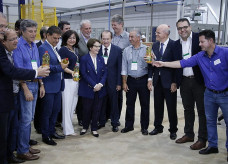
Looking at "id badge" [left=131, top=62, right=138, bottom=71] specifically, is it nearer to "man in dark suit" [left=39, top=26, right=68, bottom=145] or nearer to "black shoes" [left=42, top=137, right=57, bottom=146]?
"man in dark suit" [left=39, top=26, right=68, bottom=145]

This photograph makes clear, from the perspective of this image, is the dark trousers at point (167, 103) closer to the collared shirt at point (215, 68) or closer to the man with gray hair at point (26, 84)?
the collared shirt at point (215, 68)

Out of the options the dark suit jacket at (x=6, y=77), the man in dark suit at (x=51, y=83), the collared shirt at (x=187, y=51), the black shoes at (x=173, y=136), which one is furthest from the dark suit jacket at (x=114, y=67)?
the dark suit jacket at (x=6, y=77)

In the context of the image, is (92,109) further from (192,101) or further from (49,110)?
(192,101)

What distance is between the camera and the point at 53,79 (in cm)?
283

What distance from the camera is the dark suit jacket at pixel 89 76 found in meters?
3.23

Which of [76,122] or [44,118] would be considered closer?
[44,118]

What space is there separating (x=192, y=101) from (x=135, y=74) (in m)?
0.84

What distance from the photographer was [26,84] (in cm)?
240

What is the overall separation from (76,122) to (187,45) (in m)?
2.18

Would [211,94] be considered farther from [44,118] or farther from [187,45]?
[44,118]

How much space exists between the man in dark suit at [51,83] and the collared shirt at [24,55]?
0.25 metres

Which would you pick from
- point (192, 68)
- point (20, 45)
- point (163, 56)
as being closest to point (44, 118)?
point (20, 45)

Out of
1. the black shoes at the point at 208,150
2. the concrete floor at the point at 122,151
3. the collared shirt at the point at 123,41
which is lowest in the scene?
the concrete floor at the point at 122,151

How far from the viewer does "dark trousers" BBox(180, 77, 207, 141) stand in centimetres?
299
